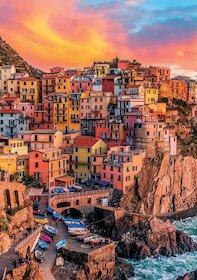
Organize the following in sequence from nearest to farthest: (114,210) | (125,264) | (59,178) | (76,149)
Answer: (125,264) < (114,210) < (59,178) < (76,149)

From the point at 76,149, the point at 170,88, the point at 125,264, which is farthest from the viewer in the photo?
the point at 170,88

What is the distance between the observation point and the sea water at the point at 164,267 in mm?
43219

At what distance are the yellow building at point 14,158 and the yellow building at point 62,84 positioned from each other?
22811 millimetres

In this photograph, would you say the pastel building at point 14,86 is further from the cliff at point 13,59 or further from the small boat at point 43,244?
the small boat at point 43,244

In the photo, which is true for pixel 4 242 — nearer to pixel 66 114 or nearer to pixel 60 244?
pixel 60 244

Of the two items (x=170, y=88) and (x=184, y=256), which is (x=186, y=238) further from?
(x=170, y=88)

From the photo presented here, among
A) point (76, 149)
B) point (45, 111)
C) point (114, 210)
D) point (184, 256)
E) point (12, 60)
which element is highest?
point (12, 60)

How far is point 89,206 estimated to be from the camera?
56031 millimetres

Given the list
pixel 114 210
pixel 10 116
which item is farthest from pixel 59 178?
pixel 10 116

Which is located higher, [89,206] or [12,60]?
[12,60]

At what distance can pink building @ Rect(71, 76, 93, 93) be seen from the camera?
3399 inches

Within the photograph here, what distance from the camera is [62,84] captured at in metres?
85.1

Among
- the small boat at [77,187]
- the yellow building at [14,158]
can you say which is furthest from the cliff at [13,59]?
the small boat at [77,187]

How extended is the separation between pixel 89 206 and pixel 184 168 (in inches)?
804
